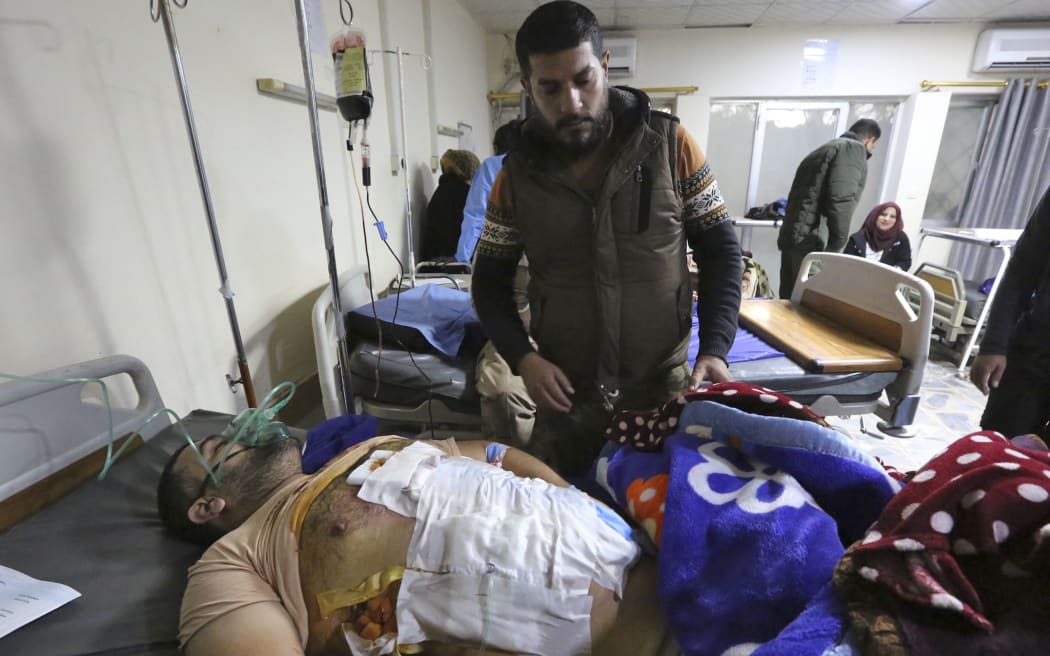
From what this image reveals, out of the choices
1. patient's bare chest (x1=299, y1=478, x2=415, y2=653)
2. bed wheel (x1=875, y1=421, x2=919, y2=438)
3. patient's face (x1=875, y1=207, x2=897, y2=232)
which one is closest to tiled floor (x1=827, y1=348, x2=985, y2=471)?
bed wheel (x1=875, y1=421, x2=919, y2=438)

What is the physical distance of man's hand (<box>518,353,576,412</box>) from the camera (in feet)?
3.77

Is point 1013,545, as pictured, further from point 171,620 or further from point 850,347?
point 850,347

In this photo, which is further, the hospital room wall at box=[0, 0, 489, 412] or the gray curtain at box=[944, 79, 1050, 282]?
the gray curtain at box=[944, 79, 1050, 282]

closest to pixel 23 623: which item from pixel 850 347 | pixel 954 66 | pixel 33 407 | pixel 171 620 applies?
pixel 171 620

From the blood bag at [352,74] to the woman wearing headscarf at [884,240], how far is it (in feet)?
12.4

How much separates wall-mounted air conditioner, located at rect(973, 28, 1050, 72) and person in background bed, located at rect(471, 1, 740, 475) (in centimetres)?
516

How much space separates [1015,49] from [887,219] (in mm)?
2211

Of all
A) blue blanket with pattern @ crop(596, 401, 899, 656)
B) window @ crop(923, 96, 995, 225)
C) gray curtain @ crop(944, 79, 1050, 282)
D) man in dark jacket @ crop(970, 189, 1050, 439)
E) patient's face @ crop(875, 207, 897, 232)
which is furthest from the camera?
window @ crop(923, 96, 995, 225)

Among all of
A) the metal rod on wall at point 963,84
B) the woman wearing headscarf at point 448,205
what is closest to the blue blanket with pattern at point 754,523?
the woman wearing headscarf at point 448,205

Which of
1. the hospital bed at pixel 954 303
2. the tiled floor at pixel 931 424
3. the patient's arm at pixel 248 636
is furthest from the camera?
the hospital bed at pixel 954 303

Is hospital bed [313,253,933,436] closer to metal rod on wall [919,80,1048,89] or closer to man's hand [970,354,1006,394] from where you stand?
man's hand [970,354,1006,394]

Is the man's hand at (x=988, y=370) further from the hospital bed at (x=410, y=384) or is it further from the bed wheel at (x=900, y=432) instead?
the hospital bed at (x=410, y=384)

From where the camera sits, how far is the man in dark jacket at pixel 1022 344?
1.21m

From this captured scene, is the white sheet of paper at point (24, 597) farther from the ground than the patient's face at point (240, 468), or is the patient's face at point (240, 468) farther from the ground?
the patient's face at point (240, 468)
